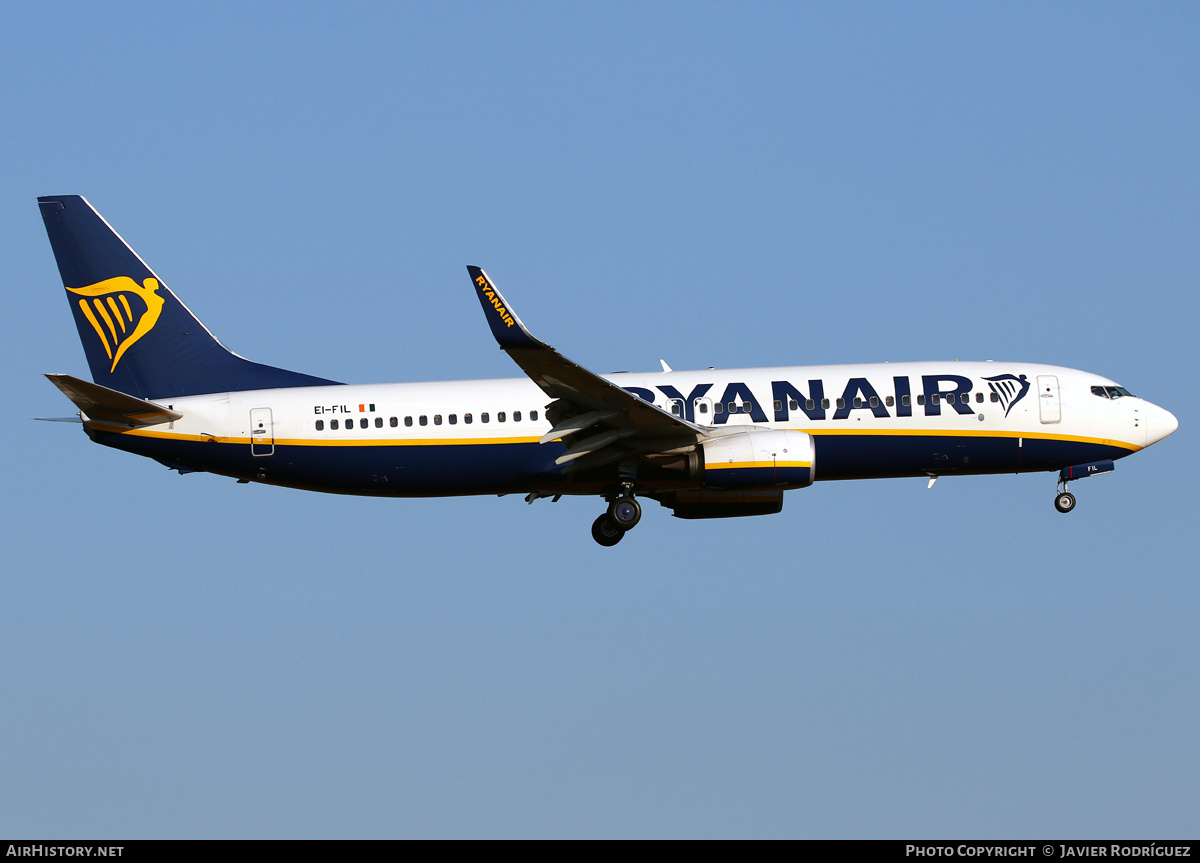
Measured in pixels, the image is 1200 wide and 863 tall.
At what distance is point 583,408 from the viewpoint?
37.7 metres

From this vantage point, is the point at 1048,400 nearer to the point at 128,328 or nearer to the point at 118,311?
the point at 128,328

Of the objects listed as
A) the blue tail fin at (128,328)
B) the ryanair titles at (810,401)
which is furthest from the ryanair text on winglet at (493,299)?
the blue tail fin at (128,328)

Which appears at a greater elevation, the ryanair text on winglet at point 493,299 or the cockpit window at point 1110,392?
the ryanair text on winglet at point 493,299

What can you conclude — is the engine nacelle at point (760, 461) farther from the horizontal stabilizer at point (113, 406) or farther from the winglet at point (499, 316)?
the horizontal stabilizer at point (113, 406)

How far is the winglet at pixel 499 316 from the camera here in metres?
33.5

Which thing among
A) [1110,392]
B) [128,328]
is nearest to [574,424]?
[128,328]

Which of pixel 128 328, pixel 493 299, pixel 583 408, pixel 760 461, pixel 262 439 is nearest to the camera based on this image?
pixel 493 299

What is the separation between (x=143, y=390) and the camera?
133 feet

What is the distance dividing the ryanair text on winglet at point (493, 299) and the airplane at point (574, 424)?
3836mm

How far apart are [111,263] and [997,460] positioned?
26.0m

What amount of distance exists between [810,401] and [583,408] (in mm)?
6420

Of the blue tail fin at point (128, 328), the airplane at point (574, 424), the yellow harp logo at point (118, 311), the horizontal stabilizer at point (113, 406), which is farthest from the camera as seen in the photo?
the yellow harp logo at point (118, 311)
